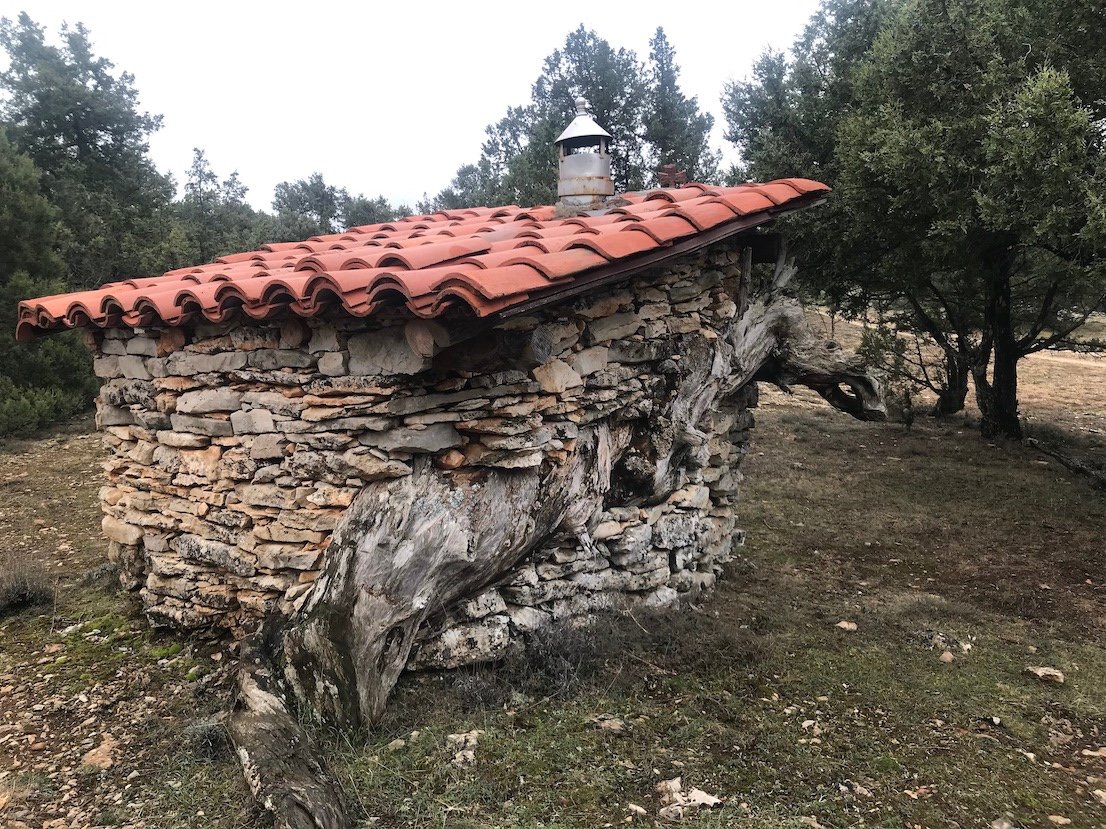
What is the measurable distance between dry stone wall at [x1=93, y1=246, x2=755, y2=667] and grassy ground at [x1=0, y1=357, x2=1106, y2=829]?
361 mm

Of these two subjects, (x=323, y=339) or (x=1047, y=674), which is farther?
(x=1047, y=674)

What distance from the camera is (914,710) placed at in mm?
4207

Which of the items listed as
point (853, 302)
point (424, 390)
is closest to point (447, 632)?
point (424, 390)

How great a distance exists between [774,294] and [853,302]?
7.39 metres

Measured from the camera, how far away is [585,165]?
19.0 feet

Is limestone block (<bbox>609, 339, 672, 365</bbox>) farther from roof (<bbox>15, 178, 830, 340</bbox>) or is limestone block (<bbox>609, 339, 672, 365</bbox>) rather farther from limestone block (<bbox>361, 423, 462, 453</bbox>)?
limestone block (<bbox>361, 423, 462, 453</bbox>)

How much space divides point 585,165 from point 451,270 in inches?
121

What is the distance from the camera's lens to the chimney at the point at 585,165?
5773 mm

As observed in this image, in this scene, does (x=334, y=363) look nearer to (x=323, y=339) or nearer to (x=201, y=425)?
(x=323, y=339)

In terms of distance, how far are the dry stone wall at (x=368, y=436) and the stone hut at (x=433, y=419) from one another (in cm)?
2

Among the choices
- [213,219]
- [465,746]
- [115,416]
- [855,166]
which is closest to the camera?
[465,746]

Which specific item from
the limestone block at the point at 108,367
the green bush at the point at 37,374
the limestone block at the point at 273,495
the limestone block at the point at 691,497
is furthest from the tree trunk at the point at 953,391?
the green bush at the point at 37,374

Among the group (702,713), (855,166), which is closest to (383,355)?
(702,713)

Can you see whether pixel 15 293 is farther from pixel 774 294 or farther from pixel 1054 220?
pixel 1054 220
